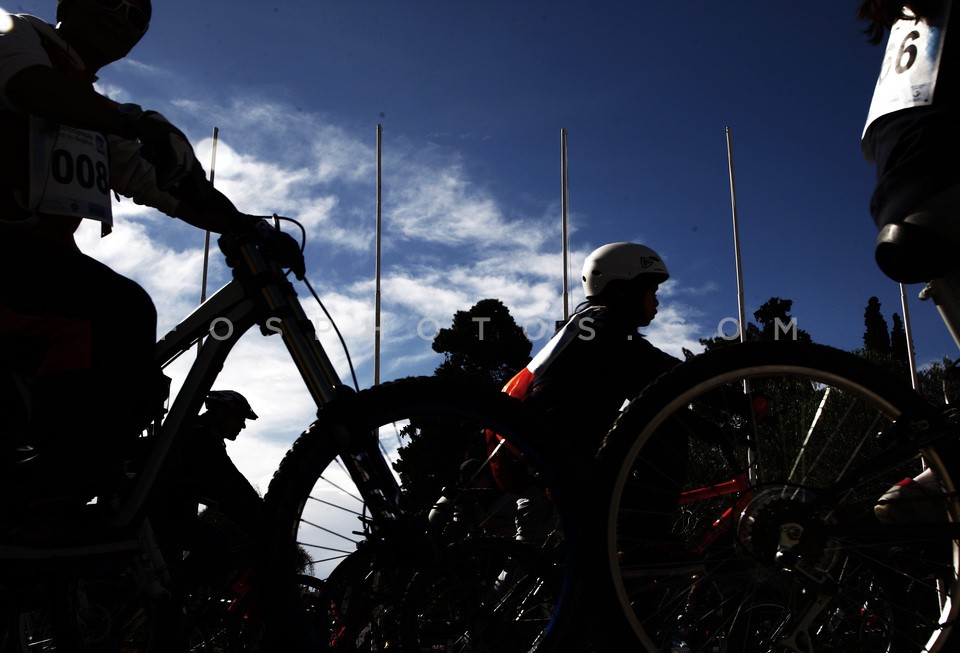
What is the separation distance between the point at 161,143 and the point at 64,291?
0.52 meters

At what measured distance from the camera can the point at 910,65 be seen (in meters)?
2.19

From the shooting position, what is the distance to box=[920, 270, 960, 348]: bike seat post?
205cm

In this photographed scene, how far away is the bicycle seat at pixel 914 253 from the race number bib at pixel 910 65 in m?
0.38

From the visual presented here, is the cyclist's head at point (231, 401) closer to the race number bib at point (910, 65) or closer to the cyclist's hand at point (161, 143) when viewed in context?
the cyclist's hand at point (161, 143)

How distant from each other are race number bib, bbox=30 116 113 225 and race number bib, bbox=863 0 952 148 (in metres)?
2.46

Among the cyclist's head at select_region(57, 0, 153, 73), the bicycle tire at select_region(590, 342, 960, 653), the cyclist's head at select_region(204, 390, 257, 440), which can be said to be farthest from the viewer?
the cyclist's head at select_region(204, 390, 257, 440)

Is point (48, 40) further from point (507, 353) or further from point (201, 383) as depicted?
point (507, 353)

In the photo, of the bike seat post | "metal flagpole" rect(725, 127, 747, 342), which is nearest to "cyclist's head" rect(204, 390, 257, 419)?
the bike seat post

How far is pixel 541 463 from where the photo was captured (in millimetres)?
2061

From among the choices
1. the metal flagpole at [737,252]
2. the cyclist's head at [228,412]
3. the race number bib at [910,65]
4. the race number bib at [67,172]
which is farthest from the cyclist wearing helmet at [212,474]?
the metal flagpole at [737,252]

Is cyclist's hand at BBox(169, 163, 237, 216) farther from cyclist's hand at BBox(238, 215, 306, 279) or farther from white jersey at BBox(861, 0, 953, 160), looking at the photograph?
white jersey at BBox(861, 0, 953, 160)

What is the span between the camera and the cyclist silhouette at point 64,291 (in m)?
2.19

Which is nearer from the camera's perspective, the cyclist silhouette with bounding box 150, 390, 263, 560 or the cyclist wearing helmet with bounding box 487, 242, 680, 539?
the cyclist silhouette with bounding box 150, 390, 263, 560

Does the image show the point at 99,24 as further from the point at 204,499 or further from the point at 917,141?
the point at 917,141
